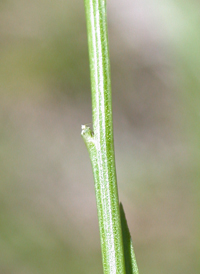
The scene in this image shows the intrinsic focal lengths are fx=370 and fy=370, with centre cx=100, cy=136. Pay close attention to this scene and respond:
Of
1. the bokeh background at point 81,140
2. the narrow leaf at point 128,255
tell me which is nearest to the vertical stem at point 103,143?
the narrow leaf at point 128,255

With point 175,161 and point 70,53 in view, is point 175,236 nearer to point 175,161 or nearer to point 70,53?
point 175,161

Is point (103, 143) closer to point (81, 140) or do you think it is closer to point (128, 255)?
point (128, 255)

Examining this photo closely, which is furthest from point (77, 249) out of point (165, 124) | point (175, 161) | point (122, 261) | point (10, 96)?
point (122, 261)

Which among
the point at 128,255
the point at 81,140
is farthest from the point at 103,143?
the point at 81,140

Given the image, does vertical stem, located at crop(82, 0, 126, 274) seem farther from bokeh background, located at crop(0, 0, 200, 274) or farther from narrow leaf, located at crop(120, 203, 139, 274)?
bokeh background, located at crop(0, 0, 200, 274)

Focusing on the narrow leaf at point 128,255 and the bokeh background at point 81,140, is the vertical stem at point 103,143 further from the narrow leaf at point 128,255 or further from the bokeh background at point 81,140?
the bokeh background at point 81,140

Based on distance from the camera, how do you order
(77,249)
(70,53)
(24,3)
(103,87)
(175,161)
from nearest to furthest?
1. (103,87)
2. (77,249)
3. (175,161)
4. (70,53)
5. (24,3)
